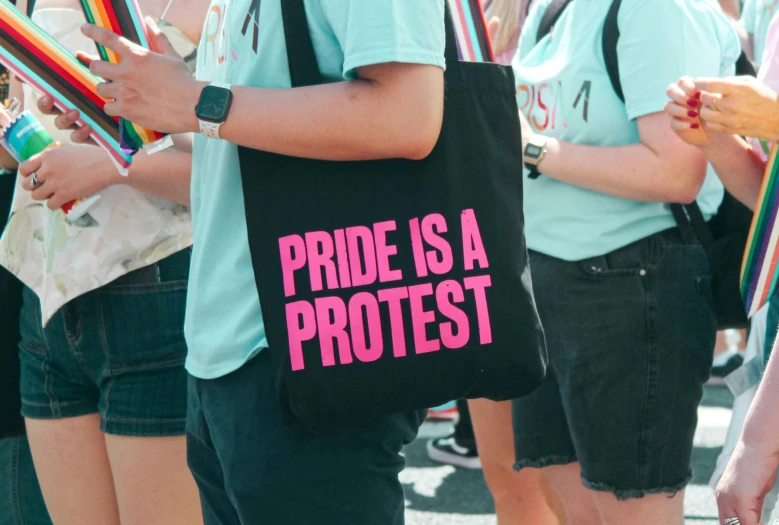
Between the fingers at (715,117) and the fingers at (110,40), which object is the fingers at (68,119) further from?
the fingers at (715,117)

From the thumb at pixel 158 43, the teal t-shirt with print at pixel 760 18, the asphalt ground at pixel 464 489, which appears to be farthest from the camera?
the asphalt ground at pixel 464 489

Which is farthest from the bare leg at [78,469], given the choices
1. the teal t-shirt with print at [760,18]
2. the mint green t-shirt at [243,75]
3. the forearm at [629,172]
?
the teal t-shirt with print at [760,18]

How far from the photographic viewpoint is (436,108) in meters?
1.23

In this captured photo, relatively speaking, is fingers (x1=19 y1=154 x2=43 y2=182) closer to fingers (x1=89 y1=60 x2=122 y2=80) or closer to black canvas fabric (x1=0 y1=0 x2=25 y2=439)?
black canvas fabric (x1=0 y1=0 x2=25 y2=439)

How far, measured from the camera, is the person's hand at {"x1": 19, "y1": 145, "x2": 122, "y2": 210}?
1770 mm

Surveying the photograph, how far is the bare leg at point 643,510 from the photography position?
190 centimetres

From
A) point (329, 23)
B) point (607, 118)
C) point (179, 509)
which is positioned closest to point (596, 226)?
point (607, 118)

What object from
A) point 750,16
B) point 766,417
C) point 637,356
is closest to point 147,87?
point 766,417

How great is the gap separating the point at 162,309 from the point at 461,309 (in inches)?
31.2

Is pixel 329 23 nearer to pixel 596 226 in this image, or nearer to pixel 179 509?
pixel 596 226

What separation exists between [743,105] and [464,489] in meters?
2.53

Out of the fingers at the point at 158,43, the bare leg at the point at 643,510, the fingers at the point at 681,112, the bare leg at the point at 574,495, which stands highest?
the fingers at the point at 158,43

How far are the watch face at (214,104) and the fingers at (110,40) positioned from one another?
143 millimetres

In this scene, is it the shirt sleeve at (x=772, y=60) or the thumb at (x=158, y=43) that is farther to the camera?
the shirt sleeve at (x=772, y=60)
